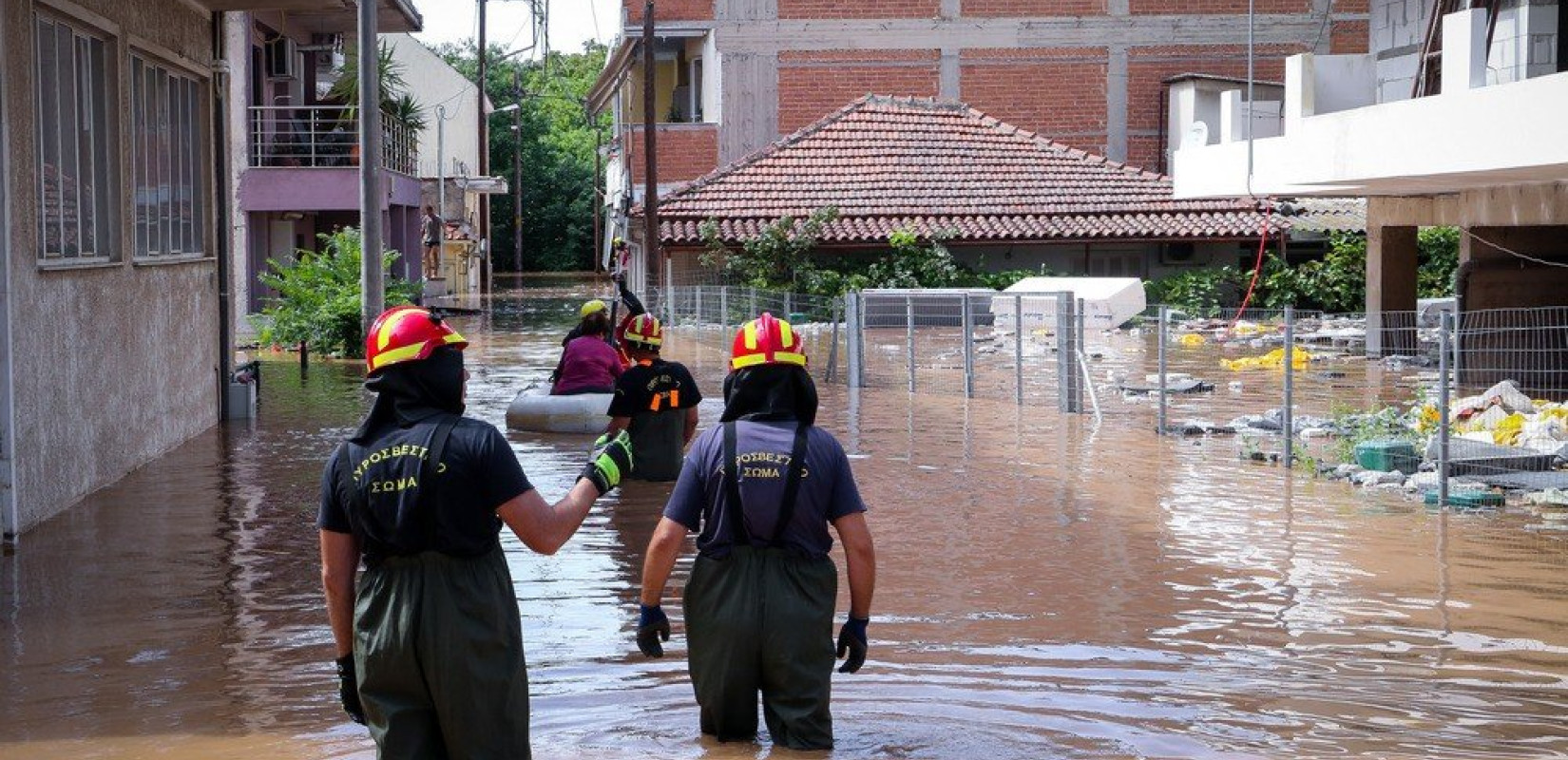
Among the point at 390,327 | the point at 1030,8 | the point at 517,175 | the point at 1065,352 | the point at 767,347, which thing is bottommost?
the point at 1065,352

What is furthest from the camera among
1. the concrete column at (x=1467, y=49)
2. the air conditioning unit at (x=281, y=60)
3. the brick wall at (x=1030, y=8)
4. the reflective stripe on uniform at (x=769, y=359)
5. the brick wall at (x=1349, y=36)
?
the brick wall at (x=1349, y=36)

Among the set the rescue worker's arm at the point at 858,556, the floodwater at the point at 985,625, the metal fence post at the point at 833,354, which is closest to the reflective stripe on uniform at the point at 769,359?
the rescue worker's arm at the point at 858,556

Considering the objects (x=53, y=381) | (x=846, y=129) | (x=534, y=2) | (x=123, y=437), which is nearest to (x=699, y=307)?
(x=846, y=129)

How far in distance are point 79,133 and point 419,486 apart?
9951mm

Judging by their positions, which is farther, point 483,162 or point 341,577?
point 483,162

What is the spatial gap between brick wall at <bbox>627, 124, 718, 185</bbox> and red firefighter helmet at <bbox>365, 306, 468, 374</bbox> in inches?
1594

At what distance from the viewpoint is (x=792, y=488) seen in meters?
6.38

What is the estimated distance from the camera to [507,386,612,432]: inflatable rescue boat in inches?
704

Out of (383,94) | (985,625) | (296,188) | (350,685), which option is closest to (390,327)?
(350,685)

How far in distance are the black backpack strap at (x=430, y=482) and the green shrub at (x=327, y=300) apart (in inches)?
981

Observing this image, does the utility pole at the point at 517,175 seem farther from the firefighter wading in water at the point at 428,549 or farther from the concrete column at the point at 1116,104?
the firefighter wading in water at the point at 428,549

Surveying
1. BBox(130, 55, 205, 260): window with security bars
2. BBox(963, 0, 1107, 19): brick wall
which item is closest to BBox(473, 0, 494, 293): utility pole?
BBox(963, 0, 1107, 19): brick wall

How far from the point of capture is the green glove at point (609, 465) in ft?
18.5

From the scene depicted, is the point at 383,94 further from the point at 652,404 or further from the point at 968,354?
the point at 652,404
